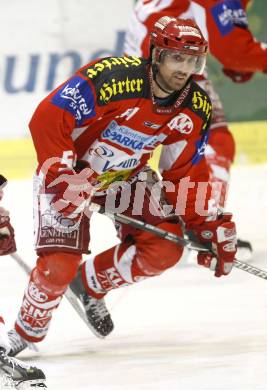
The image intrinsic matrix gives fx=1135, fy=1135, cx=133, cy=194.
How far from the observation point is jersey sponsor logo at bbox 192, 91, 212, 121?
12.2ft

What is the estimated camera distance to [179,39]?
3576 mm

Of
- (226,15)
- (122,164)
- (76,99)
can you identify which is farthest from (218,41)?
(76,99)

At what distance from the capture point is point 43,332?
370cm

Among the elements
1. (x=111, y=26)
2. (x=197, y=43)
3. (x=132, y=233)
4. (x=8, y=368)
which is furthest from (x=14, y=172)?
(x=8, y=368)

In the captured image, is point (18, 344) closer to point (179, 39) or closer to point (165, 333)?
point (165, 333)

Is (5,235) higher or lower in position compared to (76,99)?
lower

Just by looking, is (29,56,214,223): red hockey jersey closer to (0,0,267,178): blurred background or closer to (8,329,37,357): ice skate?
(8,329,37,357): ice skate

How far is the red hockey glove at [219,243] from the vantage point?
3.82 m

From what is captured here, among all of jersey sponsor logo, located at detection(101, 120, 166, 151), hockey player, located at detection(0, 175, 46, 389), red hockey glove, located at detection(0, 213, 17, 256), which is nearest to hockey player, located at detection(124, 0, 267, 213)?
jersey sponsor logo, located at detection(101, 120, 166, 151)

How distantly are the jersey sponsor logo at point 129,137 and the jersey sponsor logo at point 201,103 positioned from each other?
148mm

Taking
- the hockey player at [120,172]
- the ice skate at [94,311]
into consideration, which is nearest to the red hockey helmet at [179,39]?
the hockey player at [120,172]

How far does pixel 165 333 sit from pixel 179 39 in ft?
3.54

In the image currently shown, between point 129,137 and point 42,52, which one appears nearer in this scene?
point 129,137

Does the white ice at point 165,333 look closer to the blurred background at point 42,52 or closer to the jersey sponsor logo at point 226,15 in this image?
the blurred background at point 42,52
